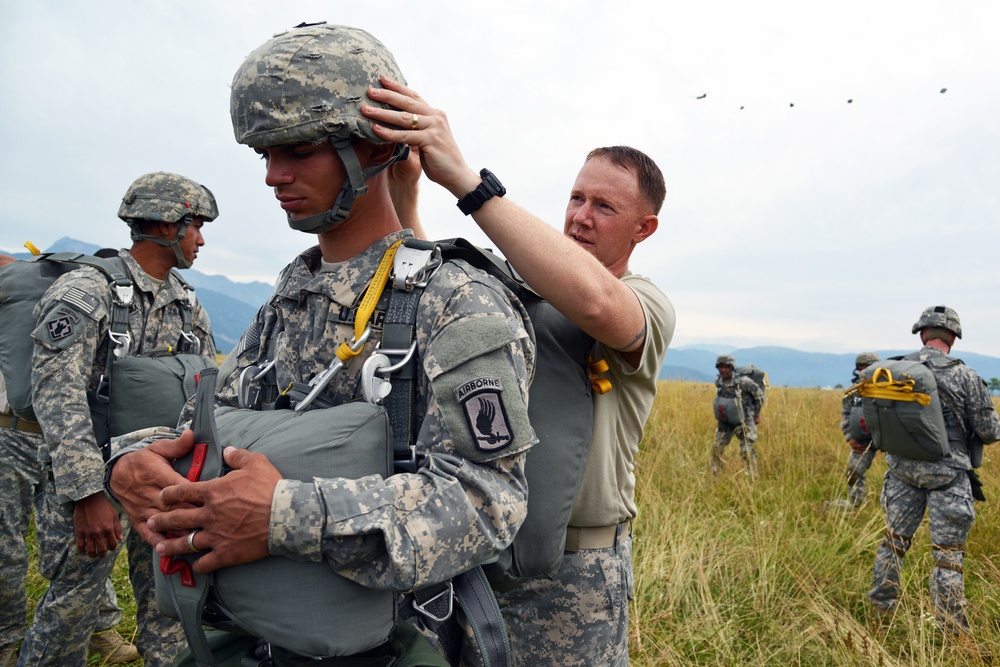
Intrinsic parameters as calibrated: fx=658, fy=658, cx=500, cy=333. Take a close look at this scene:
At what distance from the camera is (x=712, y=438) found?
10.2 meters

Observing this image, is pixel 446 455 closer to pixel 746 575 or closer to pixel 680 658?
pixel 680 658

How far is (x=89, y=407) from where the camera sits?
303cm

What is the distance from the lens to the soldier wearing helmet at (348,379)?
1.18 metres

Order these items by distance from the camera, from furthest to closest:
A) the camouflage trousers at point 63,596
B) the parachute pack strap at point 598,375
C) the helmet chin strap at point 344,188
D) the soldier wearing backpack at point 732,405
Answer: the soldier wearing backpack at point 732,405 → the camouflage trousers at point 63,596 → the parachute pack strap at point 598,375 → the helmet chin strap at point 344,188

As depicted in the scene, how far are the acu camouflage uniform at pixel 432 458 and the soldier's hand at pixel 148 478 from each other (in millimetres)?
269

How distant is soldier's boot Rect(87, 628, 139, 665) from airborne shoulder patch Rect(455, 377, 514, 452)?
3704 mm

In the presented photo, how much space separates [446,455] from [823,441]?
28.4 feet

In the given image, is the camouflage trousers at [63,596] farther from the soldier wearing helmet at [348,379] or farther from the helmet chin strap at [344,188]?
the helmet chin strap at [344,188]

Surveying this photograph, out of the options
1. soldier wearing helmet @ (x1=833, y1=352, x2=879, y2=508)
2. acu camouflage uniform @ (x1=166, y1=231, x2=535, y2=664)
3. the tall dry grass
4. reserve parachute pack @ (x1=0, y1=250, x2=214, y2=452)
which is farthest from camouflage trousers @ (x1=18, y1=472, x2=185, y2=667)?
soldier wearing helmet @ (x1=833, y1=352, x2=879, y2=508)

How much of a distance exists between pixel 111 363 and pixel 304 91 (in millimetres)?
2290

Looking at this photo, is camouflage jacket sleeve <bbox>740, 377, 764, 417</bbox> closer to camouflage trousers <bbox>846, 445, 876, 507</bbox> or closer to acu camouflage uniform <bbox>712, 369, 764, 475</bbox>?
acu camouflage uniform <bbox>712, 369, 764, 475</bbox>

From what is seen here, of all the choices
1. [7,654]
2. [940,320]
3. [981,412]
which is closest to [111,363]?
[7,654]

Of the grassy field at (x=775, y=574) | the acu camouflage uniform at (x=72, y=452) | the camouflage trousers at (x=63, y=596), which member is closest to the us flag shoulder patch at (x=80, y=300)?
the acu camouflage uniform at (x=72, y=452)

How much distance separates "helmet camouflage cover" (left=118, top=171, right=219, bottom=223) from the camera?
3.46 meters
